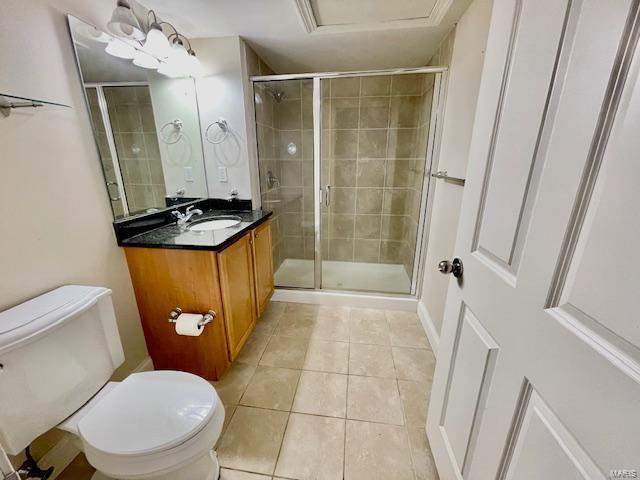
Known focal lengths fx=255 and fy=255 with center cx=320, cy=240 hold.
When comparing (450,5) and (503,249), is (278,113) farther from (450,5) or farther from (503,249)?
(503,249)

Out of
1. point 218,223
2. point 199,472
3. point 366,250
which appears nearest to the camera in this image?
point 199,472

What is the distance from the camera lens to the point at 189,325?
1.30m

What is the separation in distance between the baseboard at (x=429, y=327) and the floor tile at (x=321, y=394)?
690 mm

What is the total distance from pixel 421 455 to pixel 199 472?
0.95 meters

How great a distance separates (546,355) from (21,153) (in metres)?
Answer: 1.67

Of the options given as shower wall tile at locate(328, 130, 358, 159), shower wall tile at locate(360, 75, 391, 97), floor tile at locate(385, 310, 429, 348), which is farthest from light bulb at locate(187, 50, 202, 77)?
floor tile at locate(385, 310, 429, 348)

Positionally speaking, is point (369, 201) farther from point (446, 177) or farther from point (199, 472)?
point (199, 472)

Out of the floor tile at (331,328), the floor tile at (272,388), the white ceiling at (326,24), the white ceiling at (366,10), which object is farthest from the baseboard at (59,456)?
the white ceiling at (366,10)

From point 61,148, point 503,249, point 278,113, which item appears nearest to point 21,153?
point 61,148

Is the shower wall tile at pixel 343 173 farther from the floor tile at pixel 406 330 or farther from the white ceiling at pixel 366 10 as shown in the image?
the floor tile at pixel 406 330

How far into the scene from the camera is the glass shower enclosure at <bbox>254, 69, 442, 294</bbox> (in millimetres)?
2289

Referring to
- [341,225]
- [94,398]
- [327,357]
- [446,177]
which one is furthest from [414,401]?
[341,225]

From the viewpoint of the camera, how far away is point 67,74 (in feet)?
3.50

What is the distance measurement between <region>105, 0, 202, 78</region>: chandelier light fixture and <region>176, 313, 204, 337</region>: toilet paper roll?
1.38 metres
